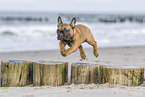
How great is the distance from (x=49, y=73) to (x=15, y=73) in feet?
2.53

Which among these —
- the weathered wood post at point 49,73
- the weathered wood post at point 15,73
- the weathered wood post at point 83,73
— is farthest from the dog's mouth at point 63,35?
the weathered wood post at point 15,73

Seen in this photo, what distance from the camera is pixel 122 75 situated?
525cm

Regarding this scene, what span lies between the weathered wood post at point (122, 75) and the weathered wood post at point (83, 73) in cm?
21

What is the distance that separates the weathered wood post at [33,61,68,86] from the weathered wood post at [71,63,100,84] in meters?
0.22

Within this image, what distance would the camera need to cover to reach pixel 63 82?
5.39 meters

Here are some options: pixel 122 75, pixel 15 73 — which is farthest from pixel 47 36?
pixel 122 75

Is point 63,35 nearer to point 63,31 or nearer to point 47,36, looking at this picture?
point 63,31

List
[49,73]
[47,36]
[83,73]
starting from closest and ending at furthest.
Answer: [49,73]
[83,73]
[47,36]

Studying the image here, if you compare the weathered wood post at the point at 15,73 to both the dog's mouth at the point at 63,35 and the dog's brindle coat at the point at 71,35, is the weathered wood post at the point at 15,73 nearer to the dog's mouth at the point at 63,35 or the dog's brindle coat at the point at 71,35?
the dog's brindle coat at the point at 71,35

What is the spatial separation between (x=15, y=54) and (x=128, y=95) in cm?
728

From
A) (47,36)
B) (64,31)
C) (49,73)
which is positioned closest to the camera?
(64,31)

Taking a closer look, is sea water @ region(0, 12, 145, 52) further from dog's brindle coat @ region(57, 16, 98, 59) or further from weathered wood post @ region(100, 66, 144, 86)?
dog's brindle coat @ region(57, 16, 98, 59)

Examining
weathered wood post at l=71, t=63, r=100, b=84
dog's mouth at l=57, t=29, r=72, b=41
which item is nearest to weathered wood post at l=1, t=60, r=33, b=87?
weathered wood post at l=71, t=63, r=100, b=84

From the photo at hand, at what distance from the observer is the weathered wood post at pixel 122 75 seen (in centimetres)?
522
